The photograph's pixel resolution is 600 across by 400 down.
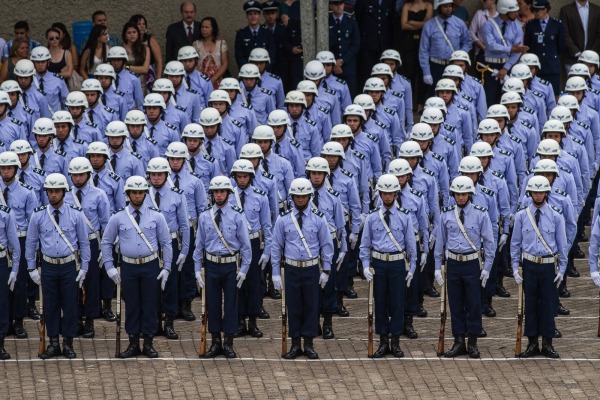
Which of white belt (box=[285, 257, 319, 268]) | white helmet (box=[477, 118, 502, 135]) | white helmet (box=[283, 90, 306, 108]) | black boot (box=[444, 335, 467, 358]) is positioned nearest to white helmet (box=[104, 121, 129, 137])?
white helmet (box=[283, 90, 306, 108])

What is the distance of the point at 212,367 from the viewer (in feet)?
62.0

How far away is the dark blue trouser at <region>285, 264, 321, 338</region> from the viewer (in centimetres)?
1927

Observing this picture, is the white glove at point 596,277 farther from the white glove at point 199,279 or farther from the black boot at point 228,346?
the white glove at point 199,279

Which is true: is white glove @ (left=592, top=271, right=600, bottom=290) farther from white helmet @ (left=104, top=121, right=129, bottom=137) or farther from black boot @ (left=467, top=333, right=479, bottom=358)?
white helmet @ (left=104, top=121, right=129, bottom=137)

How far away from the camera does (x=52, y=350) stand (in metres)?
19.2

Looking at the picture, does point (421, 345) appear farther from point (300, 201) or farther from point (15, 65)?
point (15, 65)

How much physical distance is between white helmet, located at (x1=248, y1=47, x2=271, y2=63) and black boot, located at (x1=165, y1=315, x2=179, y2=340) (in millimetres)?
6022

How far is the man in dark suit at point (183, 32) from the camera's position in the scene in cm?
2645

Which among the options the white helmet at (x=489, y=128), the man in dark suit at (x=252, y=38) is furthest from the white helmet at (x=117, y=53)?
the white helmet at (x=489, y=128)

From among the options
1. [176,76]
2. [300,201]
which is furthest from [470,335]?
[176,76]

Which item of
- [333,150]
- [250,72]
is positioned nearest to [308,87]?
[250,72]

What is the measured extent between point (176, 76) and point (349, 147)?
3413mm

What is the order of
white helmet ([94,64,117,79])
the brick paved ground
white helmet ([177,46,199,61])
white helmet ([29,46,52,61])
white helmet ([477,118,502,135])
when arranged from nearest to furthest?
the brick paved ground, white helmet ([477,118,502,135]), white helmet ([94,64,117,79]), white helmet ([29,46,52,61]), white helmet ([177,46,199,61])

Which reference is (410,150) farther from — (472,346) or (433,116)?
(472,346)
